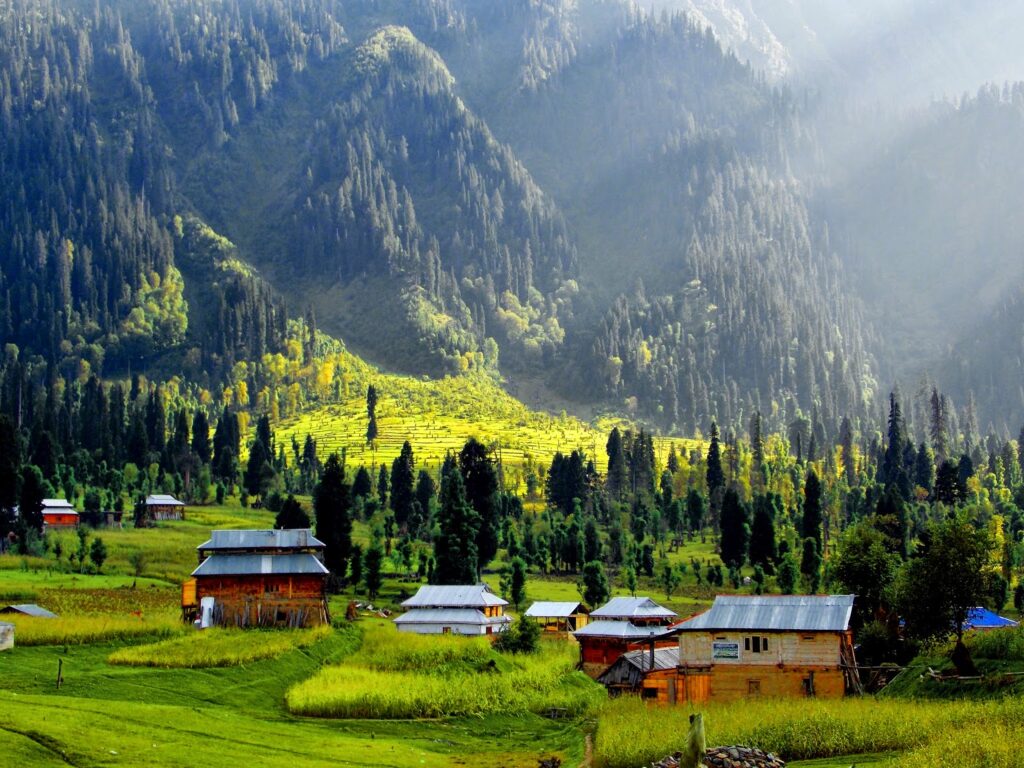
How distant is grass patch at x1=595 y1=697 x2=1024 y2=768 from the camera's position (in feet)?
187

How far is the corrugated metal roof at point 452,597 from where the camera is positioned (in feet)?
418

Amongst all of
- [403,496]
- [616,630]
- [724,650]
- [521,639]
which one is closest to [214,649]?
[521,639]

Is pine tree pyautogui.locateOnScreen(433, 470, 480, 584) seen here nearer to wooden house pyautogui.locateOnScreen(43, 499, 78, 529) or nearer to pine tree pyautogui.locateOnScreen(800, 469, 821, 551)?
pine tree pyautogui.locateOnScreen(800, 469, 821, 551)

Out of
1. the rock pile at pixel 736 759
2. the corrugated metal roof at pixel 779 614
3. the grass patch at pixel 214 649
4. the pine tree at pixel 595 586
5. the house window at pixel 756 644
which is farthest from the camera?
the pine tree at pixel 595 586

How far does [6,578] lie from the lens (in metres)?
118

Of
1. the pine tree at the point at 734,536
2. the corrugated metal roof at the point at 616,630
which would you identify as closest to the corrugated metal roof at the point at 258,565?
the corrugated metal roof at the point at 616,630

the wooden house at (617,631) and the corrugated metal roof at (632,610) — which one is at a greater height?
the corrugated metal roof at (632,610)

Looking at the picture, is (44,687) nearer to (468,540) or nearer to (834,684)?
(834,684)

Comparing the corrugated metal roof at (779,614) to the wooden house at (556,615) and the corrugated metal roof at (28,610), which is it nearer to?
the wooden house at (556,615)

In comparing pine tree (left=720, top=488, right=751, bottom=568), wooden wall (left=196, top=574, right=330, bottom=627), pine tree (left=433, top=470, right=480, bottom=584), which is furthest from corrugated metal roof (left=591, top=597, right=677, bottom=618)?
pine tree (left=720, top=488, right=751, bottom=568)

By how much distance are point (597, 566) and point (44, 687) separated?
84.4m

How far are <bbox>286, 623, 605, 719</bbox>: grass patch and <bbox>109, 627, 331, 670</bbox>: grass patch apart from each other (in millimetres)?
4580

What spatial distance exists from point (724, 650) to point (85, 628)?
143 feet

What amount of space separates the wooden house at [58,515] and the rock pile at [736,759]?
121327mm
